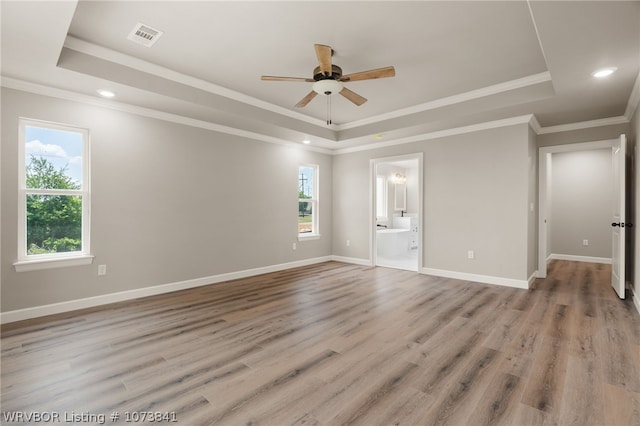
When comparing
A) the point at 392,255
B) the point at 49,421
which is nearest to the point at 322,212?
the point at 392,255

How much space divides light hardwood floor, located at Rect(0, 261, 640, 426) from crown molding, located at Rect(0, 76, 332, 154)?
2.46 metres

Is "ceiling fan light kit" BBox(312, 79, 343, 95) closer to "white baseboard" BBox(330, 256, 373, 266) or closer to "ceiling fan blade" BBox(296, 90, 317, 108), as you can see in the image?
"ceiling fan blade" BBox(296, 90, 317, 108)

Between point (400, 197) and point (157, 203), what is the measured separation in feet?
25.3

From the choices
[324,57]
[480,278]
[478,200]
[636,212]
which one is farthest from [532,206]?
[324,57]

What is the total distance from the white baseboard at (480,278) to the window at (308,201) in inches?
97.7

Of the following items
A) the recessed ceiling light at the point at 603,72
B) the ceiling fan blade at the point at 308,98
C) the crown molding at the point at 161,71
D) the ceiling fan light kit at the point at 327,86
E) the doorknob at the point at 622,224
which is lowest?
the doorknob at the point at 622,224

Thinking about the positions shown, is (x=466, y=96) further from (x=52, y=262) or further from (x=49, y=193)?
(x=52, y=262)

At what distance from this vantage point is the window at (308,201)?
6446 mm

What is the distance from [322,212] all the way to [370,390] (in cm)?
494

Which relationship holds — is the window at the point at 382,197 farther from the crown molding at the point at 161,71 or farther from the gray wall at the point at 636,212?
the gray wall at the point at 636,212

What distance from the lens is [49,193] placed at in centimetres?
348

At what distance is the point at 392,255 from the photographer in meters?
7.59

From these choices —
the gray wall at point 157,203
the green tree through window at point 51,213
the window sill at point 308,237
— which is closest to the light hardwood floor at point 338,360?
the gray wall at point 157,203

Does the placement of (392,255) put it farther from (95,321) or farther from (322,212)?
(95,321)
